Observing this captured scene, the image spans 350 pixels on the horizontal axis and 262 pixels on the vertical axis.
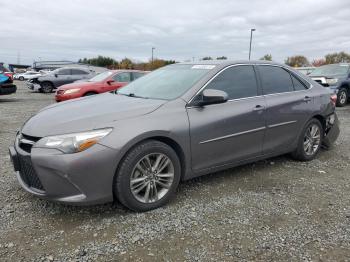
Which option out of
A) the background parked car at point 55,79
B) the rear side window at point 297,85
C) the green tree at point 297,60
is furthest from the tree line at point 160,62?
the rear side window at point 297,85

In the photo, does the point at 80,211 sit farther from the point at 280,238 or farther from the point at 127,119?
the point at 280,238

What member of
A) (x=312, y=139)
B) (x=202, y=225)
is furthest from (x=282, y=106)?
(x=202, y=225)

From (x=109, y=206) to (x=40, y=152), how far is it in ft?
3.06

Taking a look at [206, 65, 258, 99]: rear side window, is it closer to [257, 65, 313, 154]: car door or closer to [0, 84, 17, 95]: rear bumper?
[257, 65, 313, 154]: car door

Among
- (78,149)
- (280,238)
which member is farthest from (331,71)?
(78,149)

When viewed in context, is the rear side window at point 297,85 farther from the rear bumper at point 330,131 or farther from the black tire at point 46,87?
the black tire at point 46,87

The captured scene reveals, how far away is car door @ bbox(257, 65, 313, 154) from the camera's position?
4.17m

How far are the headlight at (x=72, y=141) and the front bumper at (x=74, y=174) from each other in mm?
41

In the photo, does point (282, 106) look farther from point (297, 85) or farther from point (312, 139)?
point (312, 139)

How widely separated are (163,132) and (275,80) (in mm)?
2089

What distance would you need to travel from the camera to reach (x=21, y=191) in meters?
3.65

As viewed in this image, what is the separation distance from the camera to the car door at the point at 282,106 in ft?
13.7

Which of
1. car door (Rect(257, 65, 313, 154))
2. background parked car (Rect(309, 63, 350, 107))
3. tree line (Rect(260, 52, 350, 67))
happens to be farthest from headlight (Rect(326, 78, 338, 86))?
tree line (Rect(260, 52, 350, 67))

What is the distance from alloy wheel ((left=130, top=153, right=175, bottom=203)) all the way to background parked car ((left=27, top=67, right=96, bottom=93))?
596 inches
